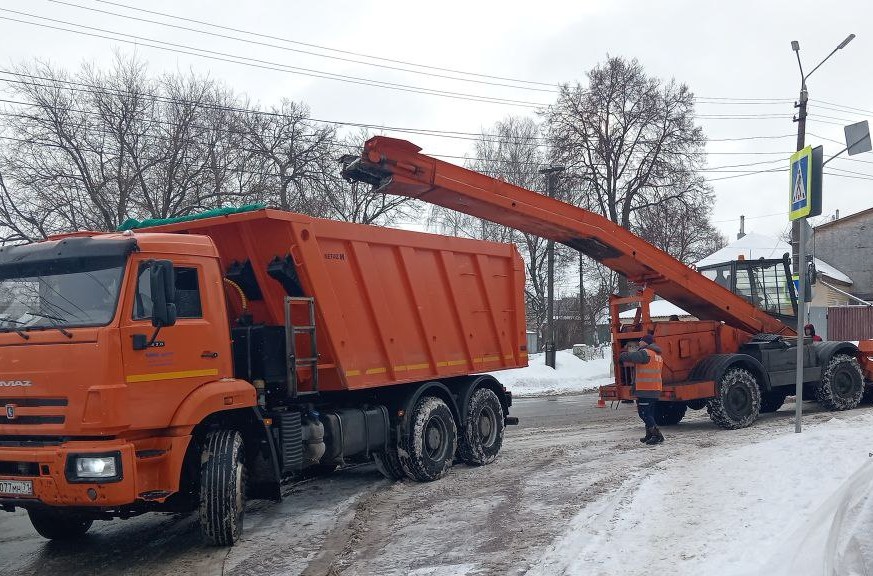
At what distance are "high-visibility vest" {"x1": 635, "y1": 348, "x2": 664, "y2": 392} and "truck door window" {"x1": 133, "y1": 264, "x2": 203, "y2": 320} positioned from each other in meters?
6.83

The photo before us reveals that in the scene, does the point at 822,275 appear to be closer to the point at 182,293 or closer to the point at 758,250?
the point at 758,250

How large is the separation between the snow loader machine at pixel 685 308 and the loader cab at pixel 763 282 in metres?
0.02

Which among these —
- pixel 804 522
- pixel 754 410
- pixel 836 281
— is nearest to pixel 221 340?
pixel 804 522

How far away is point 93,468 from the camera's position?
5688mm

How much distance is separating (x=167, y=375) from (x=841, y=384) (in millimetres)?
12940

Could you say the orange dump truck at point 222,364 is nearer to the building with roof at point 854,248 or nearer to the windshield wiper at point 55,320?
the windshield wiper at point 55,320

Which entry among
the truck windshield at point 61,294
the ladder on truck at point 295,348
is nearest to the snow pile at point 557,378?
the ladder on truck at point 295,348

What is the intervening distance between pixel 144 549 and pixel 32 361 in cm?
198

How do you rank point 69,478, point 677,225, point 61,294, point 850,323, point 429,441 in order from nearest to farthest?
point 69,478 → point 61,294 → point 429,441 → point 850,323 → point 677,225

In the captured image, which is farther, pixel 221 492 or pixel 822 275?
pixel 822 275

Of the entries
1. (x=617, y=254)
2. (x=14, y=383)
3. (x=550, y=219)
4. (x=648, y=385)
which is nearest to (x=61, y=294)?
(x=14, y=383)

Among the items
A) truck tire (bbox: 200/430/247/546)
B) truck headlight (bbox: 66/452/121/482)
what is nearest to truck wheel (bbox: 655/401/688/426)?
truck tire (bbox: 200/430/247/546)

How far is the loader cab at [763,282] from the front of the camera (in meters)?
14.4

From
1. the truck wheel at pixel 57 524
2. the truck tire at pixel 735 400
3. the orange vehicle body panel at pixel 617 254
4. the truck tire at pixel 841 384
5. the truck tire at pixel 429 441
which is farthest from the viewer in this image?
the truck tire at pixel 841 384
